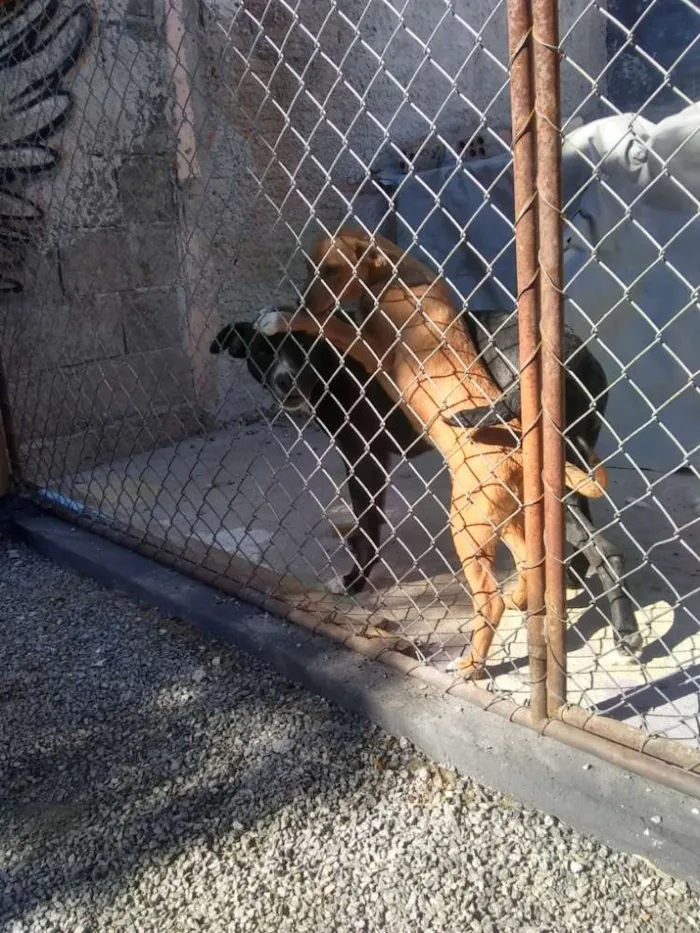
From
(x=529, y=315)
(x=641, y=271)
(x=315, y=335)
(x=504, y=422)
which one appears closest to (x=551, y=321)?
(x=529, y=315)

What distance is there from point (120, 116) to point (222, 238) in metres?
0.92

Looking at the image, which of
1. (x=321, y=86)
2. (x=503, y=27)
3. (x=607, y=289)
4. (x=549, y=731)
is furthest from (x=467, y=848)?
(x=503, y=27)

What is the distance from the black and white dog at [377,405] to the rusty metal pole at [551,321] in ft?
1.30

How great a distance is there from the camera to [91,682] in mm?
2553

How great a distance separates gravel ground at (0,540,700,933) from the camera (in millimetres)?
1645

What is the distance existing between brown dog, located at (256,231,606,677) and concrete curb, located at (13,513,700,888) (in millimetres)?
226

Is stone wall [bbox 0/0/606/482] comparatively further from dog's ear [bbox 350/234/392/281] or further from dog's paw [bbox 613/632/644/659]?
dog's paw [bbox 613/632/644/659]

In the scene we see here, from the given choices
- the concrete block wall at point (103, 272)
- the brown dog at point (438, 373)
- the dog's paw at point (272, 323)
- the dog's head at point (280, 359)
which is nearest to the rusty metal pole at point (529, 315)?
the brown dog at point (438, 373)

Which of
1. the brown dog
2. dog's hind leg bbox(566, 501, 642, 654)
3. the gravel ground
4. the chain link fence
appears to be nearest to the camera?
the gravel ground

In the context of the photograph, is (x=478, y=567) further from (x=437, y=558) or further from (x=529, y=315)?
(x=437, y=558)

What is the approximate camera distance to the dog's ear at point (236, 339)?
2746 millimetres

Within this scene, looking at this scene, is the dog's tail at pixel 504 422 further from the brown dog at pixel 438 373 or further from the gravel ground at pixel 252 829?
the gravel ground at pixel 252 829

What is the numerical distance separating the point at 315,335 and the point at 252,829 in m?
1.47

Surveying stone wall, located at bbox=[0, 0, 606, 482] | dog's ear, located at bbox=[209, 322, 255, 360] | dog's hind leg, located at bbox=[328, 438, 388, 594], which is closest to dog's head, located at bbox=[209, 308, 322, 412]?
dog's ear, located at bbox=[209, 322, 255, 360]
